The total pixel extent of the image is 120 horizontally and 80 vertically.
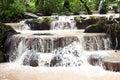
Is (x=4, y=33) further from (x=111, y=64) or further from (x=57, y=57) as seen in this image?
(x=111, y=64)

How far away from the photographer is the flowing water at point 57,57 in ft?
33.4

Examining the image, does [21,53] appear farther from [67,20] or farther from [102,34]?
[67,20]

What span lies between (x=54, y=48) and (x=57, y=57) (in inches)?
26.2

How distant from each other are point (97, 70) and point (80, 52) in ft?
6.16

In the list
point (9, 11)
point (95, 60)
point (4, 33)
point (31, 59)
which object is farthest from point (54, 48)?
point (9, 11)

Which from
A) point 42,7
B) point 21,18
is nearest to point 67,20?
point 21,18

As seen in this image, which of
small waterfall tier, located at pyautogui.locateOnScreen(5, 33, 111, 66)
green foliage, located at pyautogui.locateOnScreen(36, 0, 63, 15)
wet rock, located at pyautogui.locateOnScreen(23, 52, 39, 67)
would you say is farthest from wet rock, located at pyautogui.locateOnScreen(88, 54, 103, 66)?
green foliage, located at pyautogui.locateOnScreen(36, 0, 63, 15)

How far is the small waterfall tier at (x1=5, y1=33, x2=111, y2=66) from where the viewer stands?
39.3ft

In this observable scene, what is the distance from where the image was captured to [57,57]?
12047 mm

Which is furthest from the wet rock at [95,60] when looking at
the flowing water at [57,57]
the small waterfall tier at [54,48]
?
the small waterfall tier at [54,48]

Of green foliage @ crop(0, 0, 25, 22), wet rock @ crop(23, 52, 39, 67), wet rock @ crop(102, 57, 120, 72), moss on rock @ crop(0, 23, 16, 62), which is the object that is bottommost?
wet rock @ crop(23, 52, 39, 67)

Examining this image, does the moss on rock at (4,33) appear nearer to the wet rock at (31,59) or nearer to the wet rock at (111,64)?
the wet rock at (31,59)

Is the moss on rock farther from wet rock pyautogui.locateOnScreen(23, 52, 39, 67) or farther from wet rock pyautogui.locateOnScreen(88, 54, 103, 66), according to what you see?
wet rock pyautogui.locateOnScreen(88, 54, 103, 66)

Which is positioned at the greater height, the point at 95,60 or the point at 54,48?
the point at 54,48
